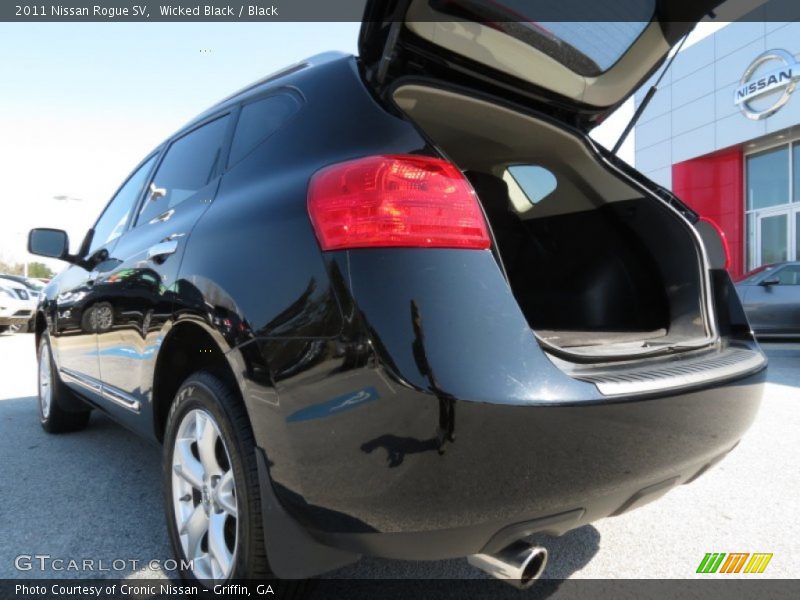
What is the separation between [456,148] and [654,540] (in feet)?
5.93

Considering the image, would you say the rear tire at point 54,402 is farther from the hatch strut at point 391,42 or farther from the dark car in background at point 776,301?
the dark car in background at point 776,301

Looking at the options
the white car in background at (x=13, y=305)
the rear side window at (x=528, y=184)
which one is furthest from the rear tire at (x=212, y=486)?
the white car in background at (x=13, y=305)

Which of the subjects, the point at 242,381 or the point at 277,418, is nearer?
the point at 277,418

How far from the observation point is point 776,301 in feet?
27.2

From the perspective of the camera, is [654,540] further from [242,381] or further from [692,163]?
[692,163]

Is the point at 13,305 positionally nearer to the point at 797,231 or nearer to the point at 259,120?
the point at 259,120

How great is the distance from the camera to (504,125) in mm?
2232

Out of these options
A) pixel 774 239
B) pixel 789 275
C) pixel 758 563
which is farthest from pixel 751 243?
pixel 758 563

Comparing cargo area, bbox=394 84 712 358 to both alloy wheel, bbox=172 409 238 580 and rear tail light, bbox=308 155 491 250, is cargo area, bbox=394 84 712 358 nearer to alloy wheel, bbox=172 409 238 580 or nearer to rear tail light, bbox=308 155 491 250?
rear tail light, bbox=308 155 491 250

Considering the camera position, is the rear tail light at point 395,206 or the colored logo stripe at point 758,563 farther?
the colored logo stripe at point 758,563

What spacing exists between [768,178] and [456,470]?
57.9 feet

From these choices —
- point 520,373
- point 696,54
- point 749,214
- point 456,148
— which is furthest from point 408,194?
point 696,54

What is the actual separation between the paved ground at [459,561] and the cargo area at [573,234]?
817mm

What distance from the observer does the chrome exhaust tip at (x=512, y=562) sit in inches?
57.4
